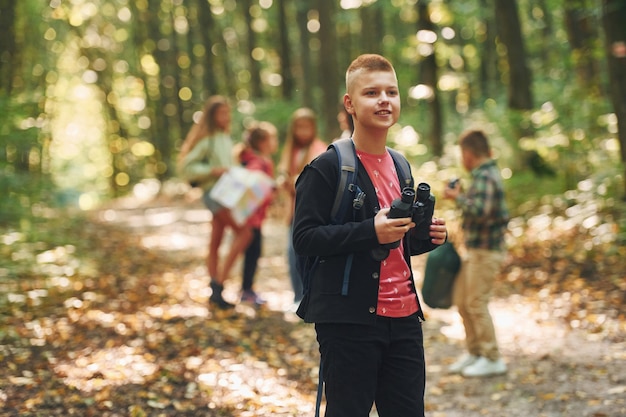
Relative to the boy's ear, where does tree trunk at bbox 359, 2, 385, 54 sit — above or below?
above

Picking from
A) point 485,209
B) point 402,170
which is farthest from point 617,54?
point 402,170

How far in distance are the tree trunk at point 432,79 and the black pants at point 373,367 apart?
13384 mm

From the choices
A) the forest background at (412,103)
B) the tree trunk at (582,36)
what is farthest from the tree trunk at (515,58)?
the tree trunk at (582,36)

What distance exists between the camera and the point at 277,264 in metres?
11.5

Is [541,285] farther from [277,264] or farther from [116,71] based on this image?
[116,71]

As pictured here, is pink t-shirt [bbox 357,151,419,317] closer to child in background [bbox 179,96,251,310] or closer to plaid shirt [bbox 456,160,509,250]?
plaid shirt [bbox 456,160,509,250]

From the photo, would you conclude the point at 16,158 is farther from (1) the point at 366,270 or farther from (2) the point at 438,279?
(1) the point at 366,270

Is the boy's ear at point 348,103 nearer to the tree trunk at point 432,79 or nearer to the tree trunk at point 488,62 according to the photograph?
the tree trunk at point 432,79

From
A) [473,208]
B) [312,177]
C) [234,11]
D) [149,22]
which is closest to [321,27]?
[473,208]

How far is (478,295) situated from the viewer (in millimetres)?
6035

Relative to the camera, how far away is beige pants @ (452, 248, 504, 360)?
19.7 feet

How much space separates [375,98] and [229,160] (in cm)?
496

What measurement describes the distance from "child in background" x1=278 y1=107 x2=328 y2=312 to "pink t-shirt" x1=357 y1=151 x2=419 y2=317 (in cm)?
449

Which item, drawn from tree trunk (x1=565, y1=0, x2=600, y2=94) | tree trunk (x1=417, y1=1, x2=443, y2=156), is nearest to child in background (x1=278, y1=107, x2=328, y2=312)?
tree trunk (x1=565, y1=0, x2=600, y2=94)
